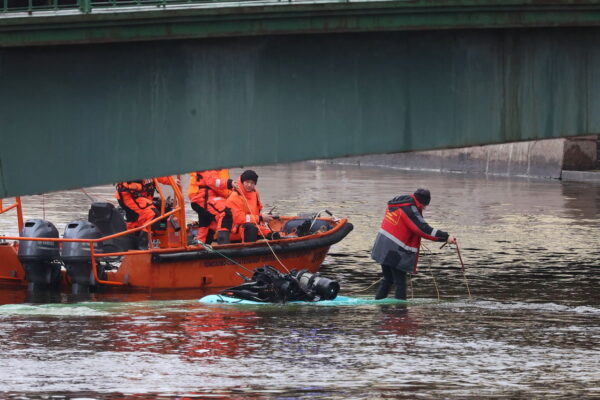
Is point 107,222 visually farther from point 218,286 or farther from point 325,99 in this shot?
point 325,99

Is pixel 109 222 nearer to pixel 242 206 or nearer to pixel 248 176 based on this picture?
pixel 242 206

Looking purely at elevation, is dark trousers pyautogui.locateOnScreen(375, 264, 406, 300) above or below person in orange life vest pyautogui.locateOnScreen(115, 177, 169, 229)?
below

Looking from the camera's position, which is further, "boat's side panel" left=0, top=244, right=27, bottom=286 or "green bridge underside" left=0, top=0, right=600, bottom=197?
"boat's side panel" left=0, top=244, right=27, bottom=286

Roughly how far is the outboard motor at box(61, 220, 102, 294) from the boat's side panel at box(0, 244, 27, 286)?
1482mm

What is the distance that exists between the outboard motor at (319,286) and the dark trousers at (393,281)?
0.65 metres

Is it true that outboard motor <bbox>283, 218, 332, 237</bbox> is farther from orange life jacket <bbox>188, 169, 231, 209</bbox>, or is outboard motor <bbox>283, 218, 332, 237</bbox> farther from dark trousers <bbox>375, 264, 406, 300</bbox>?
dark trousers <bbox>375, 264, 406, 300</bbox>

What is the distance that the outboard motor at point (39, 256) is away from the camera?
21031mm

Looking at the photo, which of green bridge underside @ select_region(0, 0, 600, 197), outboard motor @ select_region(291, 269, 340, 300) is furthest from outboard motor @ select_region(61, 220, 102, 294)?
outboard motor @ select_region(291, 269, 340, 300)

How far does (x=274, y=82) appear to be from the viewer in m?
18.7

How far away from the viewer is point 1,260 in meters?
22.1

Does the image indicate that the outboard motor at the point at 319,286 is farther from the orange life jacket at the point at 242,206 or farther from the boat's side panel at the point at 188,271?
the orange life jacket at the point at 242,206

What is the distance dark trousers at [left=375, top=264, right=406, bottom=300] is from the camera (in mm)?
19594

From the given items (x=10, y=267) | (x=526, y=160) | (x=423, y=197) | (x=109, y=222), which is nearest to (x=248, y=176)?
(x=109, y=222)

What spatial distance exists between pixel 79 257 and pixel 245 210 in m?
2.67
